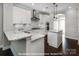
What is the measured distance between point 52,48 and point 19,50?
0.52 meters

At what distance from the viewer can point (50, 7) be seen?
1820mm

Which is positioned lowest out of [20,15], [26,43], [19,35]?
[26,43]

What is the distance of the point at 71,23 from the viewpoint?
180 cm

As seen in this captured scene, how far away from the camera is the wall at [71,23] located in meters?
1.79

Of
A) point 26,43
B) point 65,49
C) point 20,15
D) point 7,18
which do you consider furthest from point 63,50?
point 7,18

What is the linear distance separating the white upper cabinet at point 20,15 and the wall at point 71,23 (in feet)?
2.01

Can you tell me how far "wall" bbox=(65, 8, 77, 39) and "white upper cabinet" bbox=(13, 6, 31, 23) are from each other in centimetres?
61

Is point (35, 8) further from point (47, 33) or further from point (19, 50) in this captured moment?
point (19, 50)

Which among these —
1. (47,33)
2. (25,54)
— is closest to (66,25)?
(47,33)

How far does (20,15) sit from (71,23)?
806 mm

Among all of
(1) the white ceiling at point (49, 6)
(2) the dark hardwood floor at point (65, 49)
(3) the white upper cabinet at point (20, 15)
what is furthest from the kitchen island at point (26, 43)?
(1) the white ceiling at point (49, 6)

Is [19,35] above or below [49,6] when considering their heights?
below

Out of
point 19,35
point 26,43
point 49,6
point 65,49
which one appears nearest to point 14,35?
point 19,35

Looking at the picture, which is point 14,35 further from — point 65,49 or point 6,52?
point 65,49
